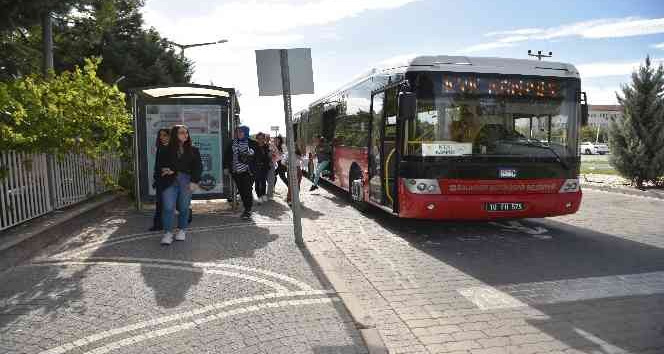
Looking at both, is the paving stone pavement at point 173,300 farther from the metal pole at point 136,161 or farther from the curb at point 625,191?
the curb at point 625,191

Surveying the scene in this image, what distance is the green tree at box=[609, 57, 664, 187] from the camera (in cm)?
1467

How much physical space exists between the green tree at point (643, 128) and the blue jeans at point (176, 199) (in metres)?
13.6

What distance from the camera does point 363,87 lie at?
9.73 metres

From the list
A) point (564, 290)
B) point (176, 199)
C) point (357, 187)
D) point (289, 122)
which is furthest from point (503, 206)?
point (176, 199)

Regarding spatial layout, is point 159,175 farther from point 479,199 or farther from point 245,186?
point 479,199

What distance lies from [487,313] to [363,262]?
81.1 inches

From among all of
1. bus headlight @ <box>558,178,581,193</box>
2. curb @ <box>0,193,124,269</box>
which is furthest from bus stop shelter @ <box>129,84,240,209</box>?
bus headlight @ <box>558,178,581,193</box>

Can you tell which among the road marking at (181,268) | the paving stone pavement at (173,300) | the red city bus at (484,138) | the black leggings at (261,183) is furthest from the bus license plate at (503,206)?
the black leggings at (261,183)

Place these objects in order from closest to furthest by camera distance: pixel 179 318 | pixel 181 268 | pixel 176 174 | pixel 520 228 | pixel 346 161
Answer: pixel 179 318, pixel 181 268, pixel 176 174, pixel 520 228, pixel 346 161

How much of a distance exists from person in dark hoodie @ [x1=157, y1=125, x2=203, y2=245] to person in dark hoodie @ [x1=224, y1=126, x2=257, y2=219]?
2.08 metres

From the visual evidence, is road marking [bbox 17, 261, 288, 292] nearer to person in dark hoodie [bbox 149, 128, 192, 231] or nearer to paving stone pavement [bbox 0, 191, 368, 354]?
paving stone pavement [bbox 0, 191, 368, 354]

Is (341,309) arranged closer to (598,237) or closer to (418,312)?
(418,312)

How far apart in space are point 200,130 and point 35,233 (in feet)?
12.9

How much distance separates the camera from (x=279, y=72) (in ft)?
22.8
